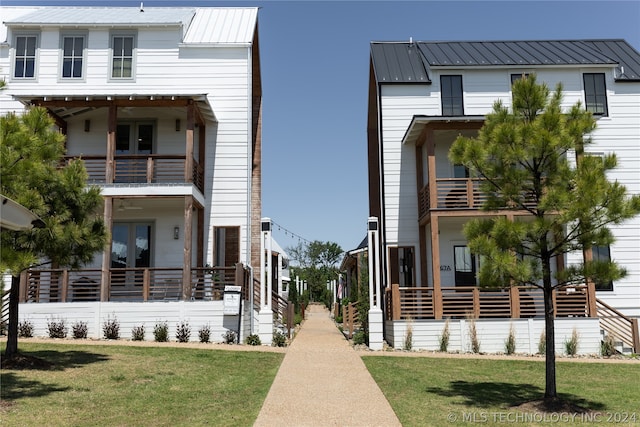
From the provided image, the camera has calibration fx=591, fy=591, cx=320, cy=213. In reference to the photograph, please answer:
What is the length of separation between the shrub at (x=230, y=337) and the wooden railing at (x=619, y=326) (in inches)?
419

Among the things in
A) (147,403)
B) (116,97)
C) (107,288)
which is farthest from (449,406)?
(116,97)

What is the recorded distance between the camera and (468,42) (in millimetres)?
23312

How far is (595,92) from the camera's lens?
68.7ft

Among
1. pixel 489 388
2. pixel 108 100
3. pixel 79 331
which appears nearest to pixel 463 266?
pixel 489 388

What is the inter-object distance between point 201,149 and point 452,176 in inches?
337

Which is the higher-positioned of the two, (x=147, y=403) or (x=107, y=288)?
(x=107, y=288)

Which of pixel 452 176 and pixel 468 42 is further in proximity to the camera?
pixel 468 42

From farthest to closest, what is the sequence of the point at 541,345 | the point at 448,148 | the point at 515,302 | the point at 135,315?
the point at 448,148, the point at 135,315, the point at 515,302, the point at 541,345

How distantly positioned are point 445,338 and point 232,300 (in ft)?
20.0

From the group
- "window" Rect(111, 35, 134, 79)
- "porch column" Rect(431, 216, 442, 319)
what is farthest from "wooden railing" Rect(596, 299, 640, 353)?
"window" Rect(111, 35, 134, 79)

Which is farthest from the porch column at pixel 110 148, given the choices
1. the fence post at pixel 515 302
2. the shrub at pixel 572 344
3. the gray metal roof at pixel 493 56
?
the shrub at pixel 572 344

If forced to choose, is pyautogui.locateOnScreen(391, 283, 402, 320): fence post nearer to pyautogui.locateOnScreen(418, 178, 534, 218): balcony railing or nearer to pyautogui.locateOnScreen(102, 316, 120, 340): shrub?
pyautogui.locateOnScreen(418, 178, 534, 218): balcony railing

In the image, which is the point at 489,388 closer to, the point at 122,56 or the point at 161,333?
the point at 161,333

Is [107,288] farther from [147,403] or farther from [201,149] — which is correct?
[147,403]
